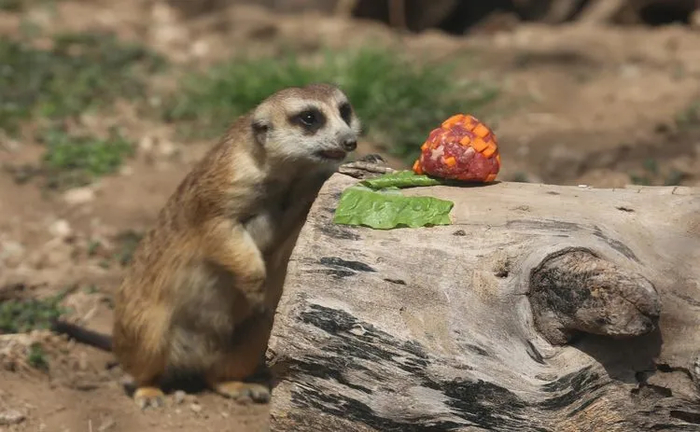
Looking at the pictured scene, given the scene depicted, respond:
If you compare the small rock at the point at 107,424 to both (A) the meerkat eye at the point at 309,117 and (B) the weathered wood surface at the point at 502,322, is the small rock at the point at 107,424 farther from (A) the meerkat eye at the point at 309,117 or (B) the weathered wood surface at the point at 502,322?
(A) the meerkat eye at the point at 309,117

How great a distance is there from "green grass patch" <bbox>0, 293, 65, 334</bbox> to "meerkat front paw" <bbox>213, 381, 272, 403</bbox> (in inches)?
35.8

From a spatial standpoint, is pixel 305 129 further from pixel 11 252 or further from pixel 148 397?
pixel 11 252

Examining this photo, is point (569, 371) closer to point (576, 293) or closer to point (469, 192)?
point (576, 293)

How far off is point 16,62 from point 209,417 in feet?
15.3

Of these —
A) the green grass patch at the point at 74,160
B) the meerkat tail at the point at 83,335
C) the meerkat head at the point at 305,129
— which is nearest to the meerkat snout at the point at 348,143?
the meerkat head at the point at 305,129

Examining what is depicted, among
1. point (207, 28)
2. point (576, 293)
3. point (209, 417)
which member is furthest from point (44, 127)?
point (576, 293)

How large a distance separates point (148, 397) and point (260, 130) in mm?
1318

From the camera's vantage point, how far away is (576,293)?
2.79 metres

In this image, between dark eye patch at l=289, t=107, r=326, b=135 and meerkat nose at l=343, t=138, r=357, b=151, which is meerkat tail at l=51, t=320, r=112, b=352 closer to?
dark eye patch at l=289, t=107, r=326, b=135

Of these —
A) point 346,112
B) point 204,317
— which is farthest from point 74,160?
point 346,112

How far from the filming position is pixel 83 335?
15.5 ft

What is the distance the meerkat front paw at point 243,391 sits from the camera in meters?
4.49

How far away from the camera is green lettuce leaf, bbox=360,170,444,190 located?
3.39 m

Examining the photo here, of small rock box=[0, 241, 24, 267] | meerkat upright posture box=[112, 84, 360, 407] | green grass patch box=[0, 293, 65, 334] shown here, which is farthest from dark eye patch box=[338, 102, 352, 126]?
small rock box=[0, 241, 24, 267]
